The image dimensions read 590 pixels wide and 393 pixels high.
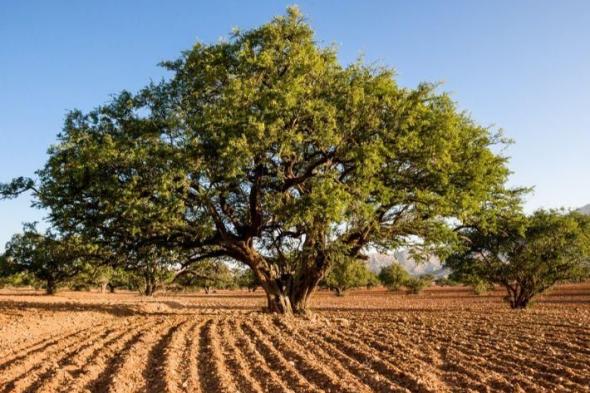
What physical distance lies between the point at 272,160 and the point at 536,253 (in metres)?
27.5

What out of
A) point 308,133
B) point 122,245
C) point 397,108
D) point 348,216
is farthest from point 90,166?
point 397,108

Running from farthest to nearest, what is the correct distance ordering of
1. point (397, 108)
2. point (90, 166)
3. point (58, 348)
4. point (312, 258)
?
1. point (312, 258)
2. point (397, 108)
3. point (90, 166)
4. point (58, 348)

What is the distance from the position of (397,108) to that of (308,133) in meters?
4.11

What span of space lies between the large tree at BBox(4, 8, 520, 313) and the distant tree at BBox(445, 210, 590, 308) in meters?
16.8

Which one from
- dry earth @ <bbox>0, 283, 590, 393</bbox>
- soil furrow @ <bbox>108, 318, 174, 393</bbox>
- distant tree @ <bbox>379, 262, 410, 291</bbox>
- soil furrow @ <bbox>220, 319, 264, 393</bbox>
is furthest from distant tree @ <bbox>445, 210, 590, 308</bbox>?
distant tree @ <bbox>379, 262, 410, 291</bbox>

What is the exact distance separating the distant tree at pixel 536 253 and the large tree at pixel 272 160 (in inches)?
663

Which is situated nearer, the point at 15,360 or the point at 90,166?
the point at 15,360

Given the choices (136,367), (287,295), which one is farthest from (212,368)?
(287,295)

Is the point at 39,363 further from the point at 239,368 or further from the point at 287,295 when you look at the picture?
the point at 287,295

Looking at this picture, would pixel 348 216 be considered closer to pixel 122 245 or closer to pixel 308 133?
pixel 308 133

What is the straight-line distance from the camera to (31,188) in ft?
79.5

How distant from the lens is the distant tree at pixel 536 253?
41.5 metres

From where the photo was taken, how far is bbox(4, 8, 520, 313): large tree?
21.5 meters

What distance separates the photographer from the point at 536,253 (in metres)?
42.0
